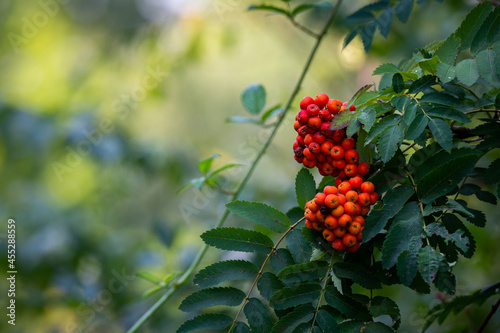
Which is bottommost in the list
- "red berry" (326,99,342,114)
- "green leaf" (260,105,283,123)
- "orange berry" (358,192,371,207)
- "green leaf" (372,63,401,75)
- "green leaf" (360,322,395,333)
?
"green leaf" (360,322,395,333)

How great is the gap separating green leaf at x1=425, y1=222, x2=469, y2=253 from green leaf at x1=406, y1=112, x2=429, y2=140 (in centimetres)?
15

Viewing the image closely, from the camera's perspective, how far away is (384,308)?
2.27 feet

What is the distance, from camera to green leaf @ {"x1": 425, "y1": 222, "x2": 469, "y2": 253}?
62 cm

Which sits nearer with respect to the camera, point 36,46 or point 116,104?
point 116,104

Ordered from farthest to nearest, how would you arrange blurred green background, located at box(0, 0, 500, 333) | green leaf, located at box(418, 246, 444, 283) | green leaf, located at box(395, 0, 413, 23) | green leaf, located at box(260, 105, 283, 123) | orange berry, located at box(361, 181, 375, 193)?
blurred green background, located at box(0, 0, 500, 333)
green leaf, located at box(260, 105, 283, 123)
green leaf, located at box(395, 0, 413, 23)
orange berry, located at box(361, 181, 375, 193)
green leaf, located at box(418, 246, 444, 283)

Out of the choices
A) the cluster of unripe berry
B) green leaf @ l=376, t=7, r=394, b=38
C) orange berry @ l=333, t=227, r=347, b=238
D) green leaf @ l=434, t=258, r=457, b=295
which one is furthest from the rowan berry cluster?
green leaf @ l=376, t=7, r=394, b=38

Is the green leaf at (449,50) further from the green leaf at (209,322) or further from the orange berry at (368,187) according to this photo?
the green leaf at (209,322)

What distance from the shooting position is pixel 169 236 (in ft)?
6.87

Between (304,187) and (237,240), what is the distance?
6.9 inches

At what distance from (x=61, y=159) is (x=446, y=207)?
3141mm

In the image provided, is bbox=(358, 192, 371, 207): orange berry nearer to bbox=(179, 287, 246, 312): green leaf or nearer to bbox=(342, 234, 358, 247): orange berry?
bbox=(342, 234, 358, 247): orange berry

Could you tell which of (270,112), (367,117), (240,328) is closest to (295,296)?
(240,328)

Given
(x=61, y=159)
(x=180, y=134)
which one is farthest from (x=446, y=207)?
(x=180, y=134)

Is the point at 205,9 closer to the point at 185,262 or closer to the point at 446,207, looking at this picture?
the point at 185,262
